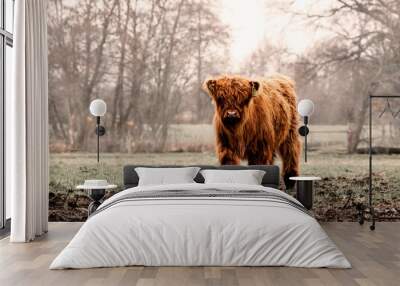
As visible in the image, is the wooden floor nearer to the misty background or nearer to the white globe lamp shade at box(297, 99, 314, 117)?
the white globe lamp shade at box(297, 99, 314, 117)

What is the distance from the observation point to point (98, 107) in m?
7.40

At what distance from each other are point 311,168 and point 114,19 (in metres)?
3.30

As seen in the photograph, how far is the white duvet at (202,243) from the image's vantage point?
467 cm

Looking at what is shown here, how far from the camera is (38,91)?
6.42m

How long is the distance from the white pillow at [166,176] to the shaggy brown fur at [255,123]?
2.30 feet

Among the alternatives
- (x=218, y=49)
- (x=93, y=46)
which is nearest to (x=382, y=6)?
(x=218, y=49)

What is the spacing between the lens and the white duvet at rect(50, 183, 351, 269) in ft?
15.3

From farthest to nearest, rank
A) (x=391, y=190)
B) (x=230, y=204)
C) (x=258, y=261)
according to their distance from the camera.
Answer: (x=391, y=190), (x=230, y=204), (x=258, y=261)

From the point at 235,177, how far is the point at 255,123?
1.00 meters

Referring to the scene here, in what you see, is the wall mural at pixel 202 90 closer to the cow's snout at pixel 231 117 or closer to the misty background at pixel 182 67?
the misty background at pixel 182 67

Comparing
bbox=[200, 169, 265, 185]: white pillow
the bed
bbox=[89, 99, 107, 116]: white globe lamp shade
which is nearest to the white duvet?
the bed

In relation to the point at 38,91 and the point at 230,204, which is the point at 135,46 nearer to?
the point at 38,91

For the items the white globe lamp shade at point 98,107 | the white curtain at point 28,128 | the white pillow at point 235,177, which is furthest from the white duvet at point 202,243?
the white globe lamp shade at point 98,107

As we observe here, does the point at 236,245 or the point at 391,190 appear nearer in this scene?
the point at 236,245
